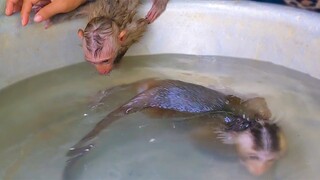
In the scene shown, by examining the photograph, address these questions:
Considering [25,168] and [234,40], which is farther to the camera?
[234,40]

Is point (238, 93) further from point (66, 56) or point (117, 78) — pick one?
point (66, 56)

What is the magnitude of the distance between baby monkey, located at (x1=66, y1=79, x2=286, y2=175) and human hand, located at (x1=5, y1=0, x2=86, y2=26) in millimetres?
236

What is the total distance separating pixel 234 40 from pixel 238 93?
0.18 metres

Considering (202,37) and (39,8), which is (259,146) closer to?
(202,37)

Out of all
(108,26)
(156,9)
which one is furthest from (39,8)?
(156,9)

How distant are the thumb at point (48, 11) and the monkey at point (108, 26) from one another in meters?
0.03

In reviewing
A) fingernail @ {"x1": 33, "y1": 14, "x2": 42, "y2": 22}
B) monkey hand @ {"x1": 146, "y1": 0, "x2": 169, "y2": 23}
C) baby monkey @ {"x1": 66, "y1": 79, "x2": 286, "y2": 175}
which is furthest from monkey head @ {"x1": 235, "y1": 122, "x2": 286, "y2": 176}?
fingernail @ {"x1": 33, "y1": 14, "x2": 42, "y2": 22}

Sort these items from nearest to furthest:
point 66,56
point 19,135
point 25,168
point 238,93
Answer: point 25,168
point 19,135
point 238,93
point 66,56

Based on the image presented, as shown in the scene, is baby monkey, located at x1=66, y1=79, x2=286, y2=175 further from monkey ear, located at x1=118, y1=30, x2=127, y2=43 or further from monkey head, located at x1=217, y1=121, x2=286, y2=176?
monkey ear, located at x1=118, y1=30, x2=127, y2=43

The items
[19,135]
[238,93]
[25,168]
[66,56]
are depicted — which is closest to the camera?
[25,168]

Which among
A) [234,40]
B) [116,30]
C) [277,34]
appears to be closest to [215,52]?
→ [234,40]

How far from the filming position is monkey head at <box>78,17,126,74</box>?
4.91ft

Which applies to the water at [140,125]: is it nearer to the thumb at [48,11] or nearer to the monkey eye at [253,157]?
the monkey eye at [253,157]

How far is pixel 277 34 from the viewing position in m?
1.62
